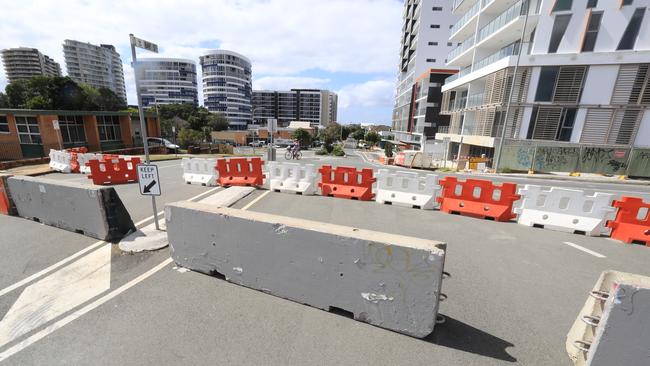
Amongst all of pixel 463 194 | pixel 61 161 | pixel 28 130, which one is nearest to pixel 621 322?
pixel 463 194

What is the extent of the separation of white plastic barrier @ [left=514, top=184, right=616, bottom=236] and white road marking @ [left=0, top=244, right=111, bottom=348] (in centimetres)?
925

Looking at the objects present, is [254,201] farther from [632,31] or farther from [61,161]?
[632,31]

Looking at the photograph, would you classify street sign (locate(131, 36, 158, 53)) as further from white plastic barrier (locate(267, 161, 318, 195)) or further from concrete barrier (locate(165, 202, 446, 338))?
white plastic barrier (locate(267, 161, 318, 195))

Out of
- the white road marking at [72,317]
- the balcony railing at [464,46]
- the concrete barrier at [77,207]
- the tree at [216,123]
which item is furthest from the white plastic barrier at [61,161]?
the tree at [216,123]

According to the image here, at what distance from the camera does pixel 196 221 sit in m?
4.01

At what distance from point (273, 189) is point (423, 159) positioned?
18430 millimetres

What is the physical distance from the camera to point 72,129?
72.3 feet

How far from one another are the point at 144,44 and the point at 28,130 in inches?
880

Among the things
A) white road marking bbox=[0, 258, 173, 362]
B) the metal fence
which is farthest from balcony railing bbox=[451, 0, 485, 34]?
white road marking bbox=[0, 258, 173, 362]

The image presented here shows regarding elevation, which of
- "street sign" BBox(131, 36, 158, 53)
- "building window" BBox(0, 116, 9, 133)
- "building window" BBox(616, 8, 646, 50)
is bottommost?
"building window" BBox(0, 116, 9, 133)

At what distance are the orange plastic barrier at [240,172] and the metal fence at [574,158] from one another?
2076cm

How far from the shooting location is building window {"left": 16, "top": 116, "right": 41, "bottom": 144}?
1852cm

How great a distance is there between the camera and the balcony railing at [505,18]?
21.4 m

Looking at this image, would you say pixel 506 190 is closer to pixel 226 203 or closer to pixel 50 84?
pixel 226 203
